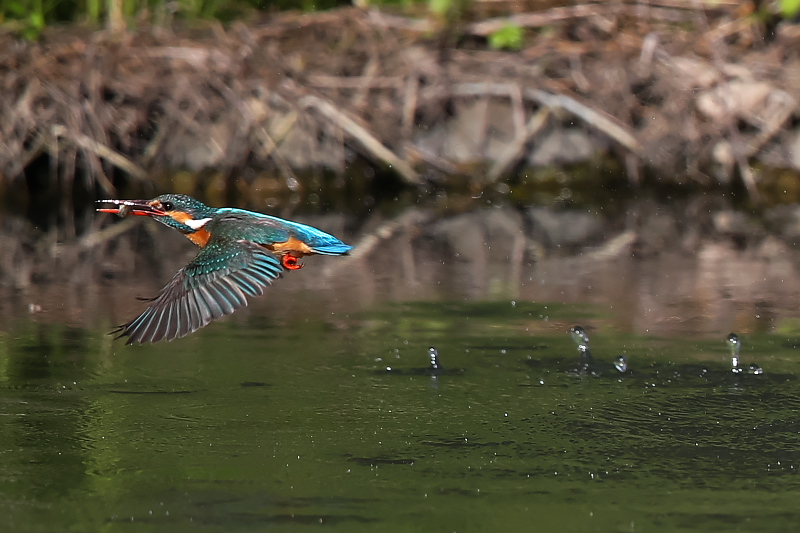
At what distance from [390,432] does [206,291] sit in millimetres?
687

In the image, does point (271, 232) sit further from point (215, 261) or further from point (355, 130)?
point (355, 130)

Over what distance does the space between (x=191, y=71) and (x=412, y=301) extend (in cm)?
421

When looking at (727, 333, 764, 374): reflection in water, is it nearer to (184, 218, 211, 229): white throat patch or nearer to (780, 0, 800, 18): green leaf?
(184, 218, 211, 229): white throat patch

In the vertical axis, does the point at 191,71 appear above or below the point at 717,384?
above

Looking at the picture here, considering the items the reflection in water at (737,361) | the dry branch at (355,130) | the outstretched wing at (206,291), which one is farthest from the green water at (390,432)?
the dry branch at (355,130)

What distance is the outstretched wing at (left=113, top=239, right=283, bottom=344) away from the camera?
12.0 ft

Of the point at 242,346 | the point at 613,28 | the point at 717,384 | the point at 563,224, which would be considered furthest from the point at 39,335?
the point at 613,28

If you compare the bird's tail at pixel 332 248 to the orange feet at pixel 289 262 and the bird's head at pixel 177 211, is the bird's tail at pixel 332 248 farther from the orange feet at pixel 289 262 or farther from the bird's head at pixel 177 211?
the bird's head at pixel 177 211

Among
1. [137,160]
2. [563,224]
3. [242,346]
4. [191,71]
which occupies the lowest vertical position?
[242,346]

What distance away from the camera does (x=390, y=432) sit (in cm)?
383

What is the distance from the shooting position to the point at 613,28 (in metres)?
9.99

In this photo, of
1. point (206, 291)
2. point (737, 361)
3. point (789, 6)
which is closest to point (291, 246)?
point (206, 291)

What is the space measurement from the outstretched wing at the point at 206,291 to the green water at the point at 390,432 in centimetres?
34

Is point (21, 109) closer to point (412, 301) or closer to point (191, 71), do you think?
point (191, 71)
